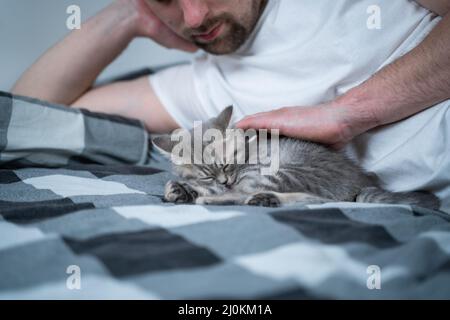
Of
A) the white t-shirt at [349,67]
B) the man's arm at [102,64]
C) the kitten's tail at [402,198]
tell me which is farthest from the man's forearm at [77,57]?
the kitten's tail at [402,198]

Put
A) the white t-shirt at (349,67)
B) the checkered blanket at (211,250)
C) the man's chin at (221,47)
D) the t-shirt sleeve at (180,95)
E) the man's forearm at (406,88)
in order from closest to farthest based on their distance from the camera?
1. the checkered blanket at (211,250)
2. the man's forearm at (406,88)
3. the white t-shirt at (349,67)
4. the man's chin at (221,47)
5. the t-shirt sleeve at (180,95)

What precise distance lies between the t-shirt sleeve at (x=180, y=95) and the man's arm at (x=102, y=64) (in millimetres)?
37

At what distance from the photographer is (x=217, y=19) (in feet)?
4.45

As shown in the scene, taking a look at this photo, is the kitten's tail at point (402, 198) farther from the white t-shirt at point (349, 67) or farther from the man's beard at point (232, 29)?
the man's beard at point (232, 29)

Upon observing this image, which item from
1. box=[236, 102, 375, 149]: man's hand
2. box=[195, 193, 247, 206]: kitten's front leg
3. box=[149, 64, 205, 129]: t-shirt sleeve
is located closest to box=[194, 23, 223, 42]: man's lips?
box=[149, 64, 205, 129]: t-shirt sleeve

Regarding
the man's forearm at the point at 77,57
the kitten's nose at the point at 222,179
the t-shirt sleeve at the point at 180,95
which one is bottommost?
the kitten's nose at the point at 222,179

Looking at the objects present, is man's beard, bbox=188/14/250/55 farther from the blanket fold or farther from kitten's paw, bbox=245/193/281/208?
kitten's paw, bbox=245/193/281/208

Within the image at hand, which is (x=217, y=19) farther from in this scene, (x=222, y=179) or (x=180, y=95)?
(x=222, y=179)

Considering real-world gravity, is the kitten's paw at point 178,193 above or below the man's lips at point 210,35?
below

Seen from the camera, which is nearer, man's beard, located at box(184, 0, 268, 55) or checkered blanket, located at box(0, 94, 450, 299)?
checkered blanket, located at box(0, 94, 450, 299)

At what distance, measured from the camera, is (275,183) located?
1183mm

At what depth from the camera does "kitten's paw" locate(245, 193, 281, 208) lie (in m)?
1.04

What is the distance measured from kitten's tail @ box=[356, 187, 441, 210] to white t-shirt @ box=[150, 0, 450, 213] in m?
0.03

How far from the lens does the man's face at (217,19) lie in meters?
1.32
